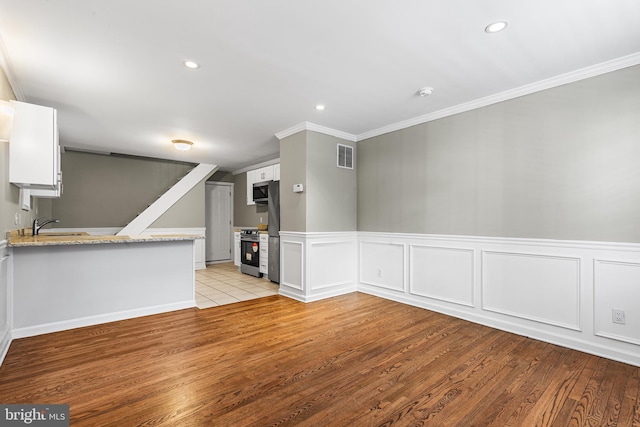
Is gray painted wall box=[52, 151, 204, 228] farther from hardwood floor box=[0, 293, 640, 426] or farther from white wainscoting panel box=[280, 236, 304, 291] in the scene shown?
hardwood floor box=[0, 293, 640, 426]

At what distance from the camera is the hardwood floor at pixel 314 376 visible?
187 centimetres

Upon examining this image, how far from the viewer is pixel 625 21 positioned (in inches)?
84.9

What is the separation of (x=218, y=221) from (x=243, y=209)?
81 centimetres

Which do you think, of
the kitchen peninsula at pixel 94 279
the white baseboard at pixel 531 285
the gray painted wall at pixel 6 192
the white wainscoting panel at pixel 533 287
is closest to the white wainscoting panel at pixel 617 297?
the white baseboard at pixel 531 285

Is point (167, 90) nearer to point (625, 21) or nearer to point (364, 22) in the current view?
point (364, 22)

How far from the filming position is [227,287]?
5238mm

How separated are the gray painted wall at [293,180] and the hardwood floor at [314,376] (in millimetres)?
1628

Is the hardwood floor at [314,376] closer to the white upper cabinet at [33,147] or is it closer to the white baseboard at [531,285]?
the white baseboard at [531,285]

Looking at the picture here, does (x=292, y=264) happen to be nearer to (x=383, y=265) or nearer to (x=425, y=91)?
(x=383, y=265)

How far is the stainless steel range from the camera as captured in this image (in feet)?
20.2

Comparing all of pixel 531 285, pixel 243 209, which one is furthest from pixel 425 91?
pixel 243 209

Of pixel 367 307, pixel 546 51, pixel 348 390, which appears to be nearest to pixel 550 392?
pixel 348 390

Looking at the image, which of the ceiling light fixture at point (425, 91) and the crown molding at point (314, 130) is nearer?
the ceiling light fixture at point (425, 91)

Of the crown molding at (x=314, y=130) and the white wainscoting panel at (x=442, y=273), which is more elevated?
the crown molding at (x=314, y=130)
